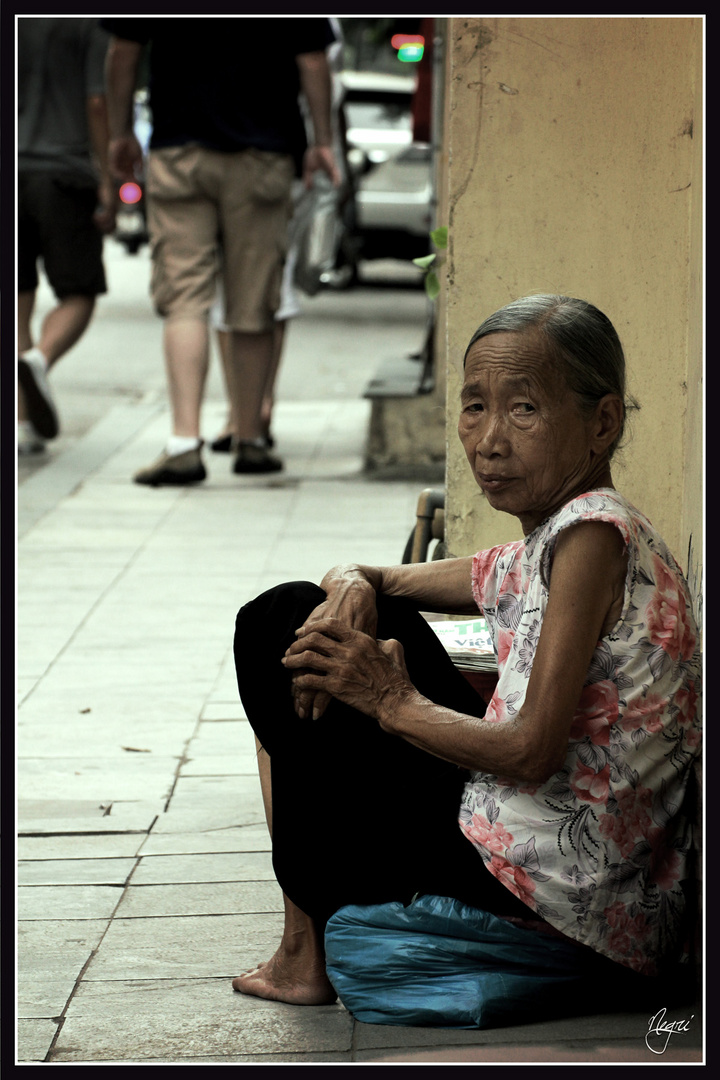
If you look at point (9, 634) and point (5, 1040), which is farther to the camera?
point (9, 634)

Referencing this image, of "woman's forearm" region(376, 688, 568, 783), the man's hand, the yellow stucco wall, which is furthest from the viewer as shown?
the man's hand

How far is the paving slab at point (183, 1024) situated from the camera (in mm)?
2189

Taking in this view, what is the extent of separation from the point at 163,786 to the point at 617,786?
150 centimetres

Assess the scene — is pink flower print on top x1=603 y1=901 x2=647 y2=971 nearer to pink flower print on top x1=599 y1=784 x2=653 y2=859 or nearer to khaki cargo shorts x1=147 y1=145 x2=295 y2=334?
pink flower print on top x1=599 y1=784 x2=653 y2=859

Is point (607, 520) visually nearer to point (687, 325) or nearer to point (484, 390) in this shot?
point (484, 390)

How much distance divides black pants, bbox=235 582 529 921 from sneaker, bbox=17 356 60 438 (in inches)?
182

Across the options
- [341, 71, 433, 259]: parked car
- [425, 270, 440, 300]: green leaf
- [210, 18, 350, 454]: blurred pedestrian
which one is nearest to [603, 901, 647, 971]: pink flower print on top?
[425, 270, 440, 300]: green leaf

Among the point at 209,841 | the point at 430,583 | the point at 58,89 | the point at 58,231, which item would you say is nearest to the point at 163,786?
the point at 209,841

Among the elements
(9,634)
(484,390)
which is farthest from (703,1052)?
(9,634)

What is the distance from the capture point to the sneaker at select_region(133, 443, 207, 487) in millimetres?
6461

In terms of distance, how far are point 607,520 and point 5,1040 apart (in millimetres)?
1140

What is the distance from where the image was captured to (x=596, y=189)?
3145mm

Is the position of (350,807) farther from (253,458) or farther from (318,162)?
(318,162)

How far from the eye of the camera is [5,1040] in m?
2.17
